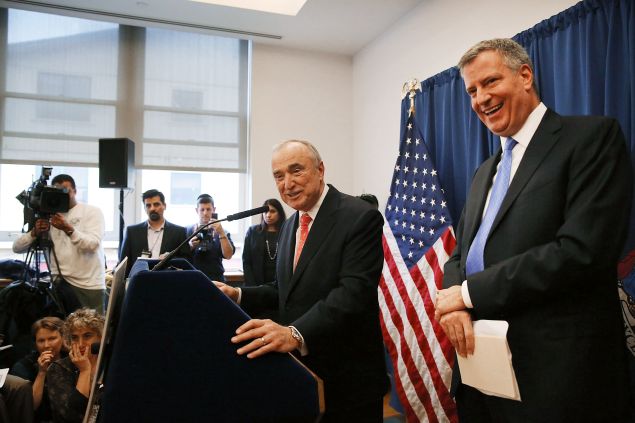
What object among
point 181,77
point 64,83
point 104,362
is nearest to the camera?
point 104,362

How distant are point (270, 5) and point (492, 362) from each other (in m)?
4.25

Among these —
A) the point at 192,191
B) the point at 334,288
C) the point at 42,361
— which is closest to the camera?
the point at 334,288

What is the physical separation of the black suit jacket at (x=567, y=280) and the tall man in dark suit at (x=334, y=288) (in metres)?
0.34

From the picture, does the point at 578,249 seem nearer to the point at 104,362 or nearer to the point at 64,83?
the point at 104,362

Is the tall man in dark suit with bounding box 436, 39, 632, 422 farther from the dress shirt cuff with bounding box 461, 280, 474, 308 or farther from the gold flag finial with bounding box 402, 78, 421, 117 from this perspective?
the gold flag finial with bounding box 402, 78, 421, 117

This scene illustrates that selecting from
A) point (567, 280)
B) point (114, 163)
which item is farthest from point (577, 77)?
point (114, 163)

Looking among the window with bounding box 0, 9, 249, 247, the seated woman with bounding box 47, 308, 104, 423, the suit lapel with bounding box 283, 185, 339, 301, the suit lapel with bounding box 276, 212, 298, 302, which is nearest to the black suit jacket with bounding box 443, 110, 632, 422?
the suit lapel with bounding box 283, 185, 339, 301

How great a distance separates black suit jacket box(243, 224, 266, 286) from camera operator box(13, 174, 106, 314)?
116cm

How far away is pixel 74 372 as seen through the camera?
2.13m

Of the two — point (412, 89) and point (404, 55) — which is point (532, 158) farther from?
point (404, 55)

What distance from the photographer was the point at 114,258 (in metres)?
5.07

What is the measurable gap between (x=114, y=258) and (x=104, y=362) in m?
4.55

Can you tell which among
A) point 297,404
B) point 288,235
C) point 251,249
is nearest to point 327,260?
point 288,235

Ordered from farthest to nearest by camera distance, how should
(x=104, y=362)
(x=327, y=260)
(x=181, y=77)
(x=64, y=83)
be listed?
1. (x=181, y=77)
2. (x=64, y=83)
3. (x=327, y=260)
4. (x=104, y=362)
